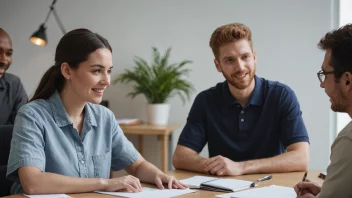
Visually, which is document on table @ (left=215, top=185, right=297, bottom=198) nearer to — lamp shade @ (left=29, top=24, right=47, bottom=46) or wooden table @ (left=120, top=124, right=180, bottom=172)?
wooden table @ (left=120, top=124, right=180, bottom=172)

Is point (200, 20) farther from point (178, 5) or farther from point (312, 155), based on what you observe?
point (312, 155)

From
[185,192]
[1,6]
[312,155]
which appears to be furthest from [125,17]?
[185,192]

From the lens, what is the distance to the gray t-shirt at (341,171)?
1225 millimetres

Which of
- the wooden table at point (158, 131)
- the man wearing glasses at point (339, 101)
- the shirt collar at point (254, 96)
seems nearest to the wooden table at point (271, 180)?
the man wearing glasses at point (339, 101)

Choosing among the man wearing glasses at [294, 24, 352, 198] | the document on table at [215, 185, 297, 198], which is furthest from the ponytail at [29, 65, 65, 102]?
the man wearing glasses at [294, 24, 352, 198]

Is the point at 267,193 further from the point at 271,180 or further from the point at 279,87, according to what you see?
the point at 279,87

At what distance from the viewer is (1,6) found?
466 cm

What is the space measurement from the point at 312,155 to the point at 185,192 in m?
2.54

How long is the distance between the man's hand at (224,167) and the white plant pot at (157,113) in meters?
1.91

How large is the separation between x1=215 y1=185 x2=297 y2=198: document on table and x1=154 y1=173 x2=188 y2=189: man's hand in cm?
22

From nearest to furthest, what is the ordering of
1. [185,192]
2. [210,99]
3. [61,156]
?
[185,192] → [61,156] → [210,99]

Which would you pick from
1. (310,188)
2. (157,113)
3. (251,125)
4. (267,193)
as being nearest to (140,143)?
(157,113)

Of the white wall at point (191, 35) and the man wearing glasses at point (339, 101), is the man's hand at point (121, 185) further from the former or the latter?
the white wall at point (191, 35)

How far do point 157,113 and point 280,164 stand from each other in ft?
6.42
